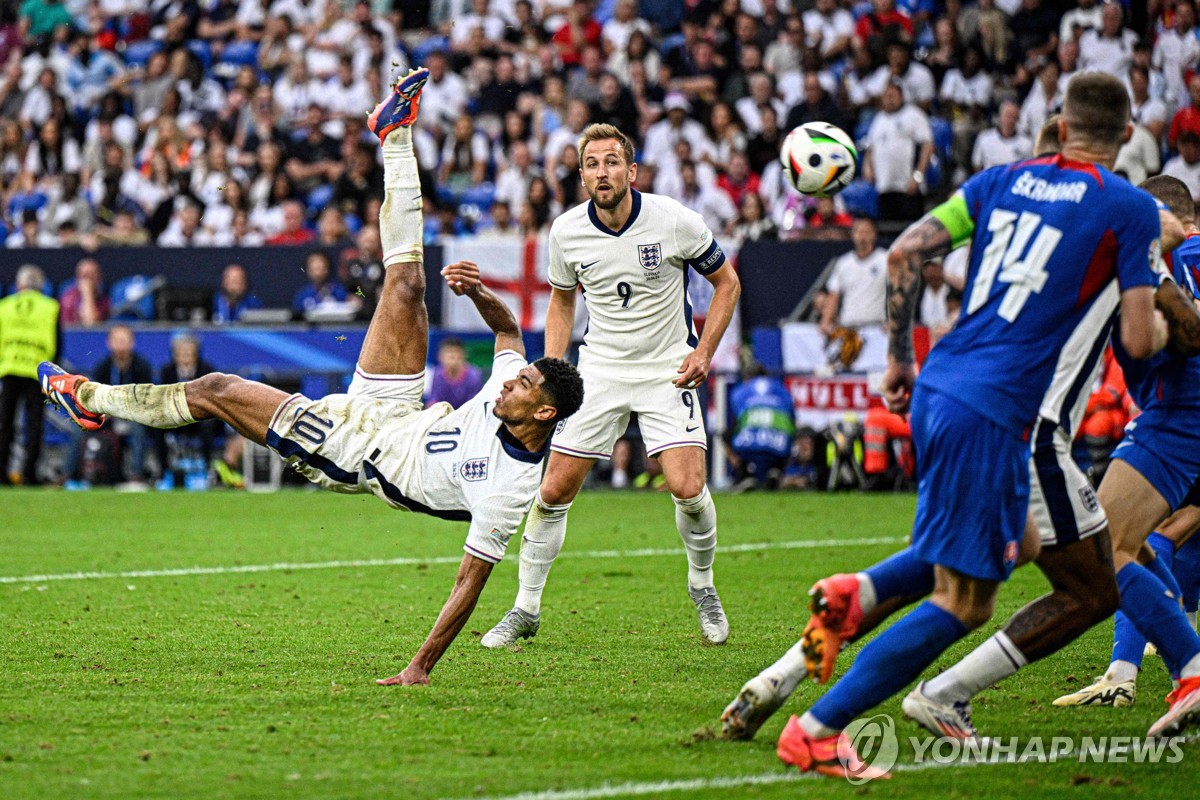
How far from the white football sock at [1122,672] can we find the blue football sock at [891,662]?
175 cm

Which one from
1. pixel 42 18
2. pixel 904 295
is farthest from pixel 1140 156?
pixel 42 18

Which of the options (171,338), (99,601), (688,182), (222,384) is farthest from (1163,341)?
(171,338)

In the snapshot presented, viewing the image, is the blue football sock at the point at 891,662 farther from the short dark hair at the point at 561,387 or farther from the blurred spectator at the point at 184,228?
the blurred spectator at the point at 184,228

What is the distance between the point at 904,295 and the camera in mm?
5012

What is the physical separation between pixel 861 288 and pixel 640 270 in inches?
362

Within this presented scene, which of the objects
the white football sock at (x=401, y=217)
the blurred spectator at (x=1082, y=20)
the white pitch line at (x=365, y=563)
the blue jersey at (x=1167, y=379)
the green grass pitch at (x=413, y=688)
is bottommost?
the white pitch line at (x=365, y=563)

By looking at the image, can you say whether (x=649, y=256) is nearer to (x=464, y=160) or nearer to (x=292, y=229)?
(x=292, y=229)

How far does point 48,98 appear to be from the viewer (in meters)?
24.4

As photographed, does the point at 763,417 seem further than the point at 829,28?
No

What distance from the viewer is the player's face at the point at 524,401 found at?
6.64 metres

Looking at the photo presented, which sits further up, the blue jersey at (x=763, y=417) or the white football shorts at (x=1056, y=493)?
the white football shorts at (x=1056, y=493)

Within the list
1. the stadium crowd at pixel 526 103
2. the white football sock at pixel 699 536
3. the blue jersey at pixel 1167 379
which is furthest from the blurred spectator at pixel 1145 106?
the blue jersey at pixel 1167 379

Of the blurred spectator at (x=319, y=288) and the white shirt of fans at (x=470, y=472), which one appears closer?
the white shirt of fans at (x=470, y=472)

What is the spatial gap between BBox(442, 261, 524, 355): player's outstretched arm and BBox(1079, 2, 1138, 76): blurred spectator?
41.5 feet
